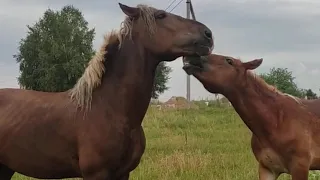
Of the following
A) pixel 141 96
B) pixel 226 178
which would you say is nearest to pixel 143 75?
pixel 141 96

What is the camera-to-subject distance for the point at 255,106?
249 inches

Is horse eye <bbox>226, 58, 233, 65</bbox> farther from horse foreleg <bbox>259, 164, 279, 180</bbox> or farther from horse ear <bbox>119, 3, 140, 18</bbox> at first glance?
horse ear <bbox>119, 3, 140, 18</bbox>

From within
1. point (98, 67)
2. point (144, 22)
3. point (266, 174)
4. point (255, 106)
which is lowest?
point (266, 174)

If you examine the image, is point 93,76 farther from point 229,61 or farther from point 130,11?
point 229,61

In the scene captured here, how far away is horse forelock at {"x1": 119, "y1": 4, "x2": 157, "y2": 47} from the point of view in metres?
5.06

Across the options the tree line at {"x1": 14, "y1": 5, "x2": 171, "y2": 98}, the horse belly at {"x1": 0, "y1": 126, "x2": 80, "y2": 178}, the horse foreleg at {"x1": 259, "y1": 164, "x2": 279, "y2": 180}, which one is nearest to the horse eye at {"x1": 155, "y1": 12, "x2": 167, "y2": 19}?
the horse belly at {"x1": 0, "y1": 126, "x2": 80, "y2": 178}

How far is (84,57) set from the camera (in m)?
53.2

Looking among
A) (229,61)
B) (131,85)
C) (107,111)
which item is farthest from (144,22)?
(229,61)

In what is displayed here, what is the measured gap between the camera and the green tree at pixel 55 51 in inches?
2000

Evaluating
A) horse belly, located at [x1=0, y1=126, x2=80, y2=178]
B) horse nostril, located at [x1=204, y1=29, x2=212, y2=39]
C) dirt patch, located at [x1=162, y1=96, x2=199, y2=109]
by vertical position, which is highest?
horse nostril, located at [x1=204, y1=29, x2=212, y2=39]

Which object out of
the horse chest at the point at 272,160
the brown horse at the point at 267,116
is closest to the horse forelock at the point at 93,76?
the brown horse at the point at 267,116

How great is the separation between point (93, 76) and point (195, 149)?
6.30 m

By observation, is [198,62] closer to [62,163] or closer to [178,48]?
[178,48]

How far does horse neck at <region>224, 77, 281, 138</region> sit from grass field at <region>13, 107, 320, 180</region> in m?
2.08
